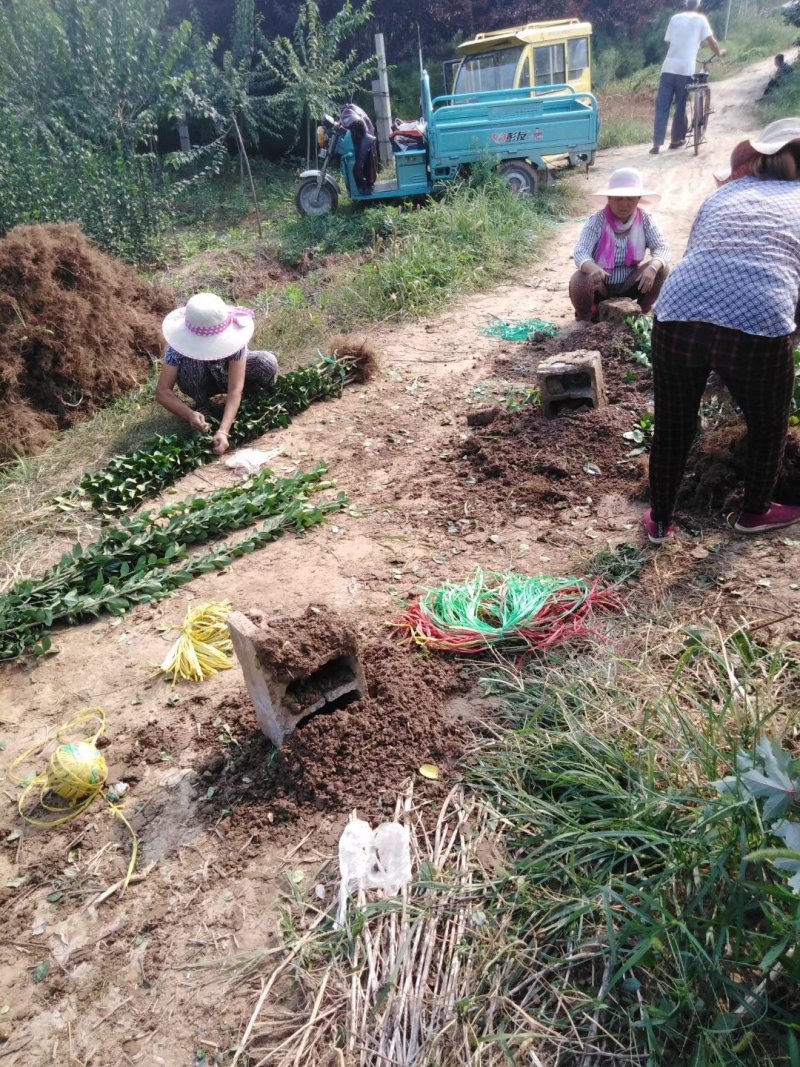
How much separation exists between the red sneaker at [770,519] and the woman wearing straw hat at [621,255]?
120 inches

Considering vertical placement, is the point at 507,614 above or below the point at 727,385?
below

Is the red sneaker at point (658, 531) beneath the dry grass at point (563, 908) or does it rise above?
beneath

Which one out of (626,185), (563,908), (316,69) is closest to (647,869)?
(563,908)

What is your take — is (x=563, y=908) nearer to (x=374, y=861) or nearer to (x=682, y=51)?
(x=374, y=861)

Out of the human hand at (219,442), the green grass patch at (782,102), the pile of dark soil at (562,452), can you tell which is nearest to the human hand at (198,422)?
the human hand at (219,442)

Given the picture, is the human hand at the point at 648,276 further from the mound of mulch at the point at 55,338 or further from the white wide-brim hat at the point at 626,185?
the mound of mulch at the point at 55,338

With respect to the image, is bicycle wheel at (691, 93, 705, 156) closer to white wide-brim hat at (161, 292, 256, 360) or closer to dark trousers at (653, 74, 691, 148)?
dark trousers at (653, 74, 691, 148)

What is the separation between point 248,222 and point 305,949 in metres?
12.5

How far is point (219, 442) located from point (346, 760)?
298 centimetres

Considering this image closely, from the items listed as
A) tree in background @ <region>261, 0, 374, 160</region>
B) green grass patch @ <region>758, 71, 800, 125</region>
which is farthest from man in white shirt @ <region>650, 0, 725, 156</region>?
tree in background @ <region>261, 0, 374, 160</region>

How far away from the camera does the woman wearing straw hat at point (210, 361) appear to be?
194 inches

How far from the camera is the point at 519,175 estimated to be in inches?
409

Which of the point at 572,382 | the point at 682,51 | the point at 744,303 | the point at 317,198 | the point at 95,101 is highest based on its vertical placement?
the point at 744,303

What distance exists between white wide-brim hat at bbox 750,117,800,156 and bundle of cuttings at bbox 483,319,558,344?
129 inches
